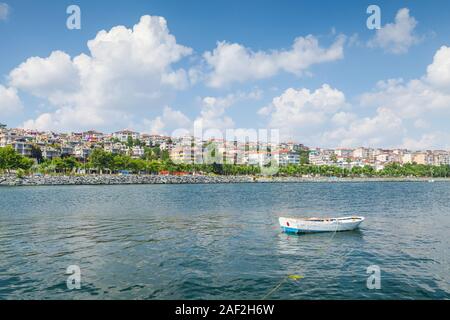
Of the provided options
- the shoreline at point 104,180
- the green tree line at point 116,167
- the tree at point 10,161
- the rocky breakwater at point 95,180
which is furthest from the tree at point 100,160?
the tree at point 10,161

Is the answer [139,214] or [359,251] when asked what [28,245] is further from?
[359,251]

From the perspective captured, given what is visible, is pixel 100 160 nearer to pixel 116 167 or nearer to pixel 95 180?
pixel 116 167

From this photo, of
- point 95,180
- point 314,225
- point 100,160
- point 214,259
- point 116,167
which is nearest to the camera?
point 214,259

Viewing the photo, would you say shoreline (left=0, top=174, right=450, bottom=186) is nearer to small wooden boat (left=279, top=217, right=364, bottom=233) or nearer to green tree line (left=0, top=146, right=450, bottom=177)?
green tree line (left=0, top=146, right=450, bottom=177)

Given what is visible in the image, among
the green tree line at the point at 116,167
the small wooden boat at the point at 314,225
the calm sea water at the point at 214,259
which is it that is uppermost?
the green tree line at the point at 116,167

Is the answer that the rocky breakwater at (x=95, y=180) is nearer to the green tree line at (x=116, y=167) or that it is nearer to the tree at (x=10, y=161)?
the tree at (x=10, y=161)

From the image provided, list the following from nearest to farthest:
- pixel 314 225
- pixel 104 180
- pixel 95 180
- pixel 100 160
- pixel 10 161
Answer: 1. pixel 314 225
2. pixel 10 161
3. pixel 95 180
4. pixel 104 180
5. pixel 100 160

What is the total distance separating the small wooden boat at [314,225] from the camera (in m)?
25.8

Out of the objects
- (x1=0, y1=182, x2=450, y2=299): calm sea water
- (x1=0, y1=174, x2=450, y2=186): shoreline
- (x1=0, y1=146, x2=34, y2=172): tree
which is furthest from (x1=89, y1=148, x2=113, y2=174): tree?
(x1=0, y1=182, x2=450, y2=299): calm sea water

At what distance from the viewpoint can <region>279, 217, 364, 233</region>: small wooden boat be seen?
25797mm

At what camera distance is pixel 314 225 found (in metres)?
26.2

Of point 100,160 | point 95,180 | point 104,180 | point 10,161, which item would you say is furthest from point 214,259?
point 100,160

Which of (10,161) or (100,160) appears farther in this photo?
(100,160)
